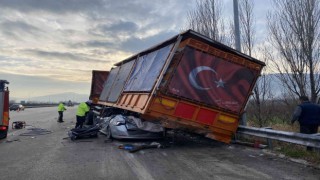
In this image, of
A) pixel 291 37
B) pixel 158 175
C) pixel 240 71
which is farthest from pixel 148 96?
pixel 291 37

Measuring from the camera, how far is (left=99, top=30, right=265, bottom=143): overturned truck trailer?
32.8 ft

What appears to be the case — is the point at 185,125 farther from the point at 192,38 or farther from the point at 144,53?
the point at 144,53

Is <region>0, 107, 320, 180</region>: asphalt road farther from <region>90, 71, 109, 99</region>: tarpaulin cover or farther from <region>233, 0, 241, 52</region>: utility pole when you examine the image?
<region>90, 71, 109, 99</region>: tarpaulin cover

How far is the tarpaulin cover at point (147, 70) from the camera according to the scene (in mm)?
10531

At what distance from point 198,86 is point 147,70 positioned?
216 centimetres

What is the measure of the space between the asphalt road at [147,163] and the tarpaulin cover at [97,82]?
40.3 ft

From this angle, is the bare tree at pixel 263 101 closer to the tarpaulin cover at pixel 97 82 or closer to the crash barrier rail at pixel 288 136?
the crash barrier rail at pixel 288 136

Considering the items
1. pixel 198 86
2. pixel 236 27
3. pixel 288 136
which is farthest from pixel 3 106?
pixel 288 136

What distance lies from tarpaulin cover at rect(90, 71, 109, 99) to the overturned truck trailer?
12370 millimetres

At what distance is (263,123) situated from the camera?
15227 millimetres

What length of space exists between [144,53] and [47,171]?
7464 millimetres

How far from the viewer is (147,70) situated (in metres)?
11.7

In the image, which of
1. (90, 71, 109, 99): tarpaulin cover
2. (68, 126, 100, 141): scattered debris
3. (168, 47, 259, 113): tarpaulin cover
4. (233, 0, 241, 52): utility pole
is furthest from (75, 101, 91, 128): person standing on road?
(90, 71, 109, 99): tarpaulin cover

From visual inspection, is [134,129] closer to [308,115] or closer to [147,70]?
[147,70]
